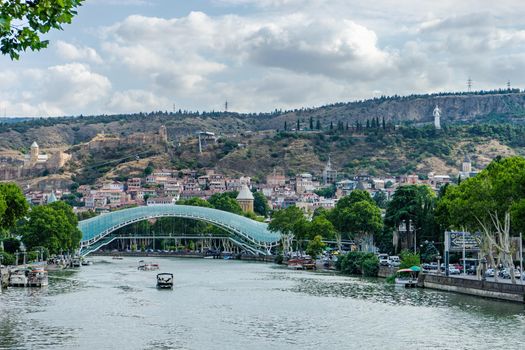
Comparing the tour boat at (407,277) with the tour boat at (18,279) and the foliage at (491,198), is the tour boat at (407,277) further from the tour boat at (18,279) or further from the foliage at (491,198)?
the tour boat at (18,279)

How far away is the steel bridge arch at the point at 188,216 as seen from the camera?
11188 cm

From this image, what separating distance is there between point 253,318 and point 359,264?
33.9 m

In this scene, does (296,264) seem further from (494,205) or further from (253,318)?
(253,318)

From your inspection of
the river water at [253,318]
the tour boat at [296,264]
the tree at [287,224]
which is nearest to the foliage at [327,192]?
the tree at [287,224]

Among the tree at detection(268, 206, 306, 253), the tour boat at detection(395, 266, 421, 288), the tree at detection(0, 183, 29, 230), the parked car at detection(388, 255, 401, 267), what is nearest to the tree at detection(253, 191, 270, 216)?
the tree at detection(268, 206, 306, 253)

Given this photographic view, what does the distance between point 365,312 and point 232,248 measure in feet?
289

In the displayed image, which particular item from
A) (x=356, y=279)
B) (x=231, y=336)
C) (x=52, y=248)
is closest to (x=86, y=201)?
(x=52, y=248)

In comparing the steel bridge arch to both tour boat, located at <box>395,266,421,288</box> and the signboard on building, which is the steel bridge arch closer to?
tour boat, located at <box>395,266,421,288</box>

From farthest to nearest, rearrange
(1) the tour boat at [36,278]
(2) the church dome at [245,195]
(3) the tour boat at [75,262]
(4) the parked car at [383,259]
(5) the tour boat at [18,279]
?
(2) the church dome at [245,195] → (3) the tour boat at [75,262] → (4) the parked car at [383,259] → (5) the tour boat at [18,279] → (1) the tour boat at [36,278]

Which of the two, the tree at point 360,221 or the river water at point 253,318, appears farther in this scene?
the tree at point 360,221

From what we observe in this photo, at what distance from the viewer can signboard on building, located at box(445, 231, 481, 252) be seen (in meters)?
53.3

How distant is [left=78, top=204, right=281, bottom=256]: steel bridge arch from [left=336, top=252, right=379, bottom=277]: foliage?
38.3m

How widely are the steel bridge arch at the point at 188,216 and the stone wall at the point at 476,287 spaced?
5802 cm

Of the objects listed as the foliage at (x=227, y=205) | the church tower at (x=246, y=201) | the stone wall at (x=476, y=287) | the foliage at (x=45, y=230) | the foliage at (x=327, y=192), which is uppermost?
the foliage at (x=327, y=192)
